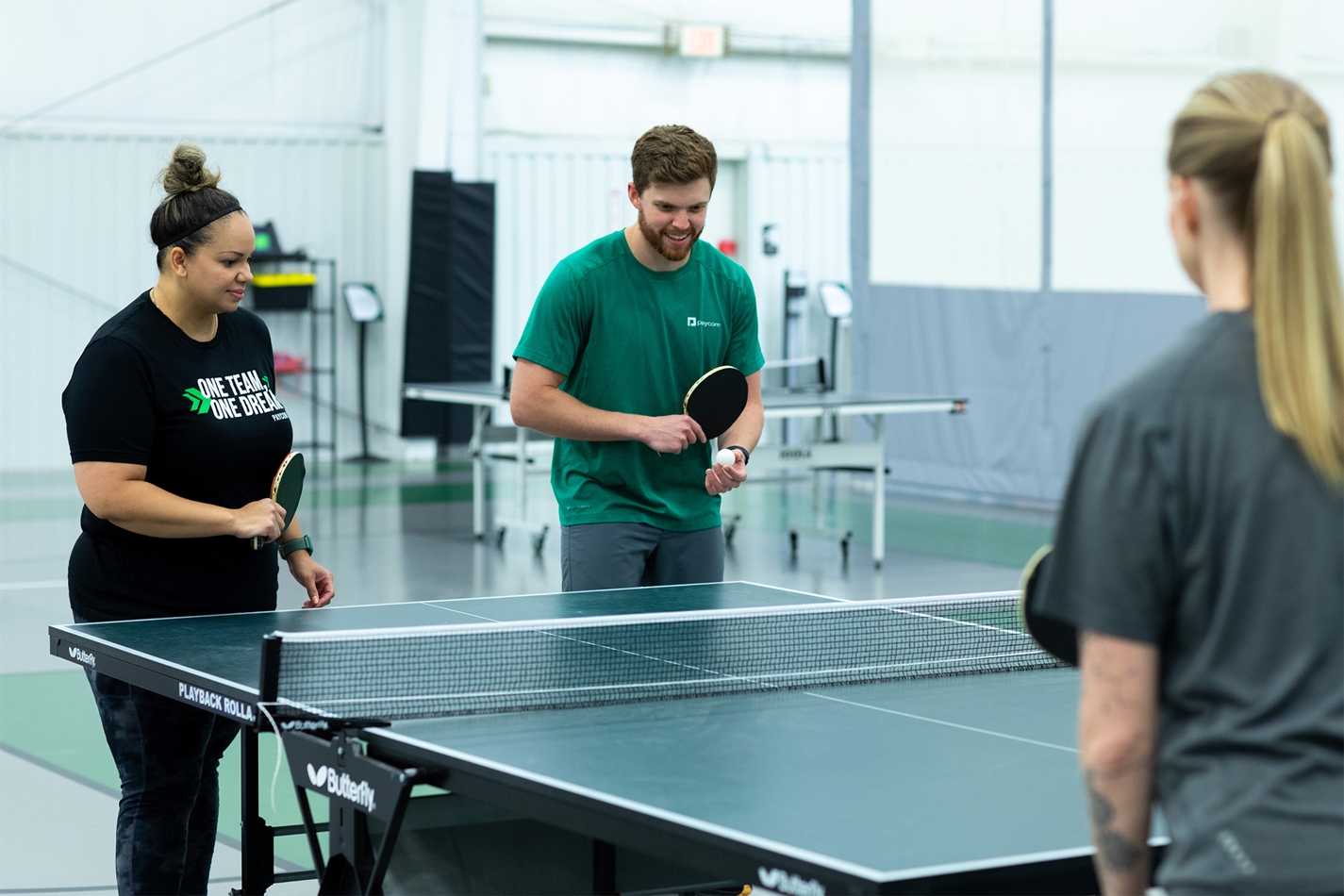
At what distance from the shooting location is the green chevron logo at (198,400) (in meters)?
2.97

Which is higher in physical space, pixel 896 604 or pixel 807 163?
pixel 807 163

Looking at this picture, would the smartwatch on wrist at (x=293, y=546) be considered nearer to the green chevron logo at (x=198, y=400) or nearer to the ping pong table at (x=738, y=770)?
the ping pong table at (x=738, y=770)

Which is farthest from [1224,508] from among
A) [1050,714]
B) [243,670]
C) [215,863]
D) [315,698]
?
[215,863]

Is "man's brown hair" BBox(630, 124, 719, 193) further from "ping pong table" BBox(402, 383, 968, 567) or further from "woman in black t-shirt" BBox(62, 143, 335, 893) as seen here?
"ping pong table" BBox(402, 383, 968, 567)

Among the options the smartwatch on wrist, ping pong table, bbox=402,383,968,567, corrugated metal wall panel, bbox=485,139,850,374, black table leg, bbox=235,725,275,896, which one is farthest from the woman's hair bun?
corrugated metal wall panel, bbox=485,139,850,374

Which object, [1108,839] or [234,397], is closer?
[1108,839]

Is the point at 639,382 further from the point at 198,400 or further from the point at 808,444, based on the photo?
the point at 808,444

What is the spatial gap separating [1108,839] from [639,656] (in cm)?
145

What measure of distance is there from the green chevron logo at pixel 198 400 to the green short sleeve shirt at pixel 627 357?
727 millimetres

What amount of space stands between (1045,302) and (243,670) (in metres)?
8.63

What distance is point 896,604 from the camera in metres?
3.27

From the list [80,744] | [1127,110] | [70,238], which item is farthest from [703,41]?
[80,744]

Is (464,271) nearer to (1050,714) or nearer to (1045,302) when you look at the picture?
(1045,302)

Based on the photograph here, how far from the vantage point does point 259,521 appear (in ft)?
9.71
